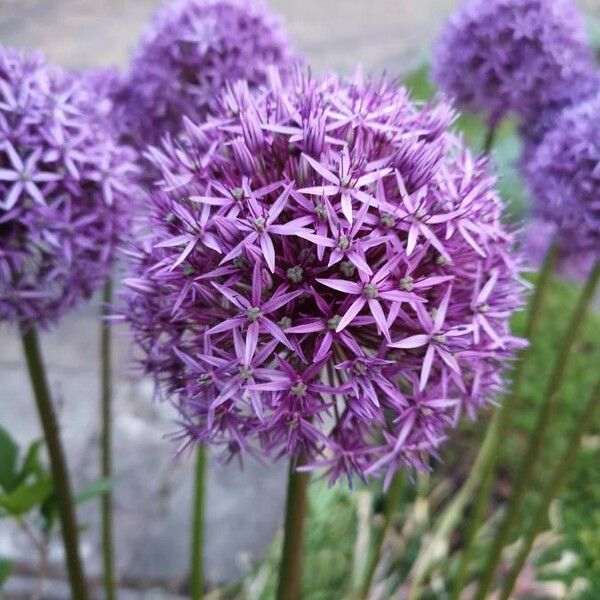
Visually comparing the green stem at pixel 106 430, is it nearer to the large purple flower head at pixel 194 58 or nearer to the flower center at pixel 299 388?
the large purple flower head at pixel 194 58

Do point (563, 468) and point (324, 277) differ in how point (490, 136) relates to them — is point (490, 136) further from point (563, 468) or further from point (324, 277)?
point (324, 277)

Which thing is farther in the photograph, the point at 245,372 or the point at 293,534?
the point at 293,534

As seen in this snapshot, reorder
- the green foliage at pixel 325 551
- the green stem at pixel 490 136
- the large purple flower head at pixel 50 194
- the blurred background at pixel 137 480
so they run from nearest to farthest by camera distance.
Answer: the large purple flower head at pixel 50 194
the green stem at pixel 490 136
the green foliage at pixel 325 551
the blurred background at pixel 137 480

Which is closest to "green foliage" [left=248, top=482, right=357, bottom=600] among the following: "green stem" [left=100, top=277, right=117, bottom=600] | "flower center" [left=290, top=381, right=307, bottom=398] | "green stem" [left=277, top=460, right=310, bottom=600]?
"green stem" [left=100, top=277, right=117, bottom=600]

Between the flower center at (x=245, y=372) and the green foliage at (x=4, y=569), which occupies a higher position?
the flower center at (x=245, y=372)

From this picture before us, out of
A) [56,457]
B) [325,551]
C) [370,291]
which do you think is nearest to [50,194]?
[56,457]

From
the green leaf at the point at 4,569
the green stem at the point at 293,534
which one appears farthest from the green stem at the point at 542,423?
the green leaf at the point at 4,569

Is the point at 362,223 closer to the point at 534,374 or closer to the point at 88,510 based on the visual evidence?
the point at 88,510
